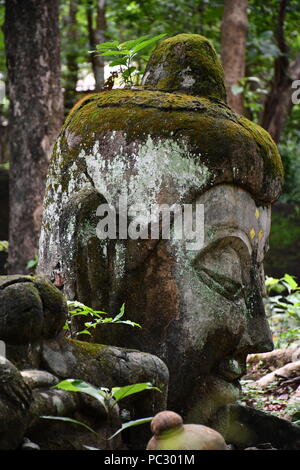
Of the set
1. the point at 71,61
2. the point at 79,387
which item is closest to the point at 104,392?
the point at 79,387

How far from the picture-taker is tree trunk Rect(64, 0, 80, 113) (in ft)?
38.8

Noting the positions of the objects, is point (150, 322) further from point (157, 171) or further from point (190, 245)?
point (157, 171)

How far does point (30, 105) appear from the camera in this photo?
7.63m

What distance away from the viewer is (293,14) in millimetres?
10852

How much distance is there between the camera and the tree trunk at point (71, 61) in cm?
1184

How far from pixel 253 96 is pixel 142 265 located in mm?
7531

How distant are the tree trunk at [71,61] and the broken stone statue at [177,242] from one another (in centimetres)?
847

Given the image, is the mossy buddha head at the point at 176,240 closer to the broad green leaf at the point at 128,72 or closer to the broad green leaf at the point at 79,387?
the broad green leaf at the point at 128,72

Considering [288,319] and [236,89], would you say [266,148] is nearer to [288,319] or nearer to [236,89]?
[288,319]

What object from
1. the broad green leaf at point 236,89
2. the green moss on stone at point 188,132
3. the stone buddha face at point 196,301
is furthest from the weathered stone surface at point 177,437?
the broad green leaf at point 236,89

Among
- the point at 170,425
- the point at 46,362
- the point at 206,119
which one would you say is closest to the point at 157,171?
the point at 206,119

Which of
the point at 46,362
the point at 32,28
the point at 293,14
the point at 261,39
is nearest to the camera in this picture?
the point at 46,362

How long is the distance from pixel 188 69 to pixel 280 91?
6561mm

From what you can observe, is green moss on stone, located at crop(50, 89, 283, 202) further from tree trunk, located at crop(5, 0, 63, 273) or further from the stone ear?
tree trunk, located at crop(5, 0, 63, 273)
